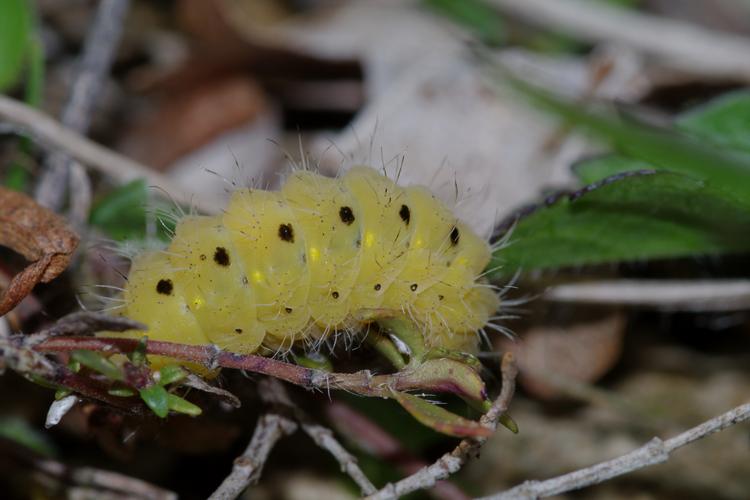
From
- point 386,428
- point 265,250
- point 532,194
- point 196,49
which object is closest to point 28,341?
point 265,250

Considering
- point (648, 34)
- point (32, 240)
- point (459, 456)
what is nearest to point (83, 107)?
point (32, 240)

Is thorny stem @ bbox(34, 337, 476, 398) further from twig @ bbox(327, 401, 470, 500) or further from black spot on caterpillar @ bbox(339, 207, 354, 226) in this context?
twig @ bbox(327, 401, 470, 500)

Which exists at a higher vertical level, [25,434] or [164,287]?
[164,287]

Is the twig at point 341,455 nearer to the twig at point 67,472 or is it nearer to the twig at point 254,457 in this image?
the twig at point 254,457

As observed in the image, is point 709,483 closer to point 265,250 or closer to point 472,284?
point 472,284

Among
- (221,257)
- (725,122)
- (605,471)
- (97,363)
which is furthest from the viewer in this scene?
(725,122)

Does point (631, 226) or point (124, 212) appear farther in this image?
point (124, 212)

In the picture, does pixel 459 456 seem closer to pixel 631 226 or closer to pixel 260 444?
pixel 260 444

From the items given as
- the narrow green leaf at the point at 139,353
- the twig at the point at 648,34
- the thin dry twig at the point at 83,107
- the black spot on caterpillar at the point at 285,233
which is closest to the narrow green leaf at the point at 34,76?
the thin dry twig at the point at 83,107
